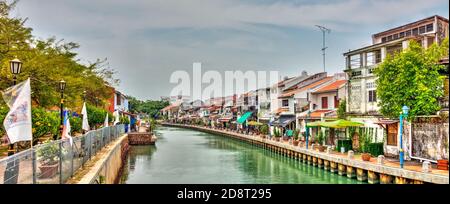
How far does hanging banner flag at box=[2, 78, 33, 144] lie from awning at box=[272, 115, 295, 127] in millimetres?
36802

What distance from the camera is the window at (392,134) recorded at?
23406mm

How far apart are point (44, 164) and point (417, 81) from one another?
59.7 ft

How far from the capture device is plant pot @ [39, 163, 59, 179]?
8.89 m

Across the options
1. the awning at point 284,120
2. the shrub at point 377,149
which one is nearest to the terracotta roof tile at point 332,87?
the awning at point 284,120

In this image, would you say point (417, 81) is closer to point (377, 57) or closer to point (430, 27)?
point (377, 57)

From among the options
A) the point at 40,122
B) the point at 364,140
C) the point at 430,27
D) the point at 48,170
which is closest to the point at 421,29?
the point at 430,27

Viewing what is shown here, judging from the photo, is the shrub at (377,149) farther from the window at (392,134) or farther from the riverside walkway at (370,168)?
the riverside walkway at (370,168)

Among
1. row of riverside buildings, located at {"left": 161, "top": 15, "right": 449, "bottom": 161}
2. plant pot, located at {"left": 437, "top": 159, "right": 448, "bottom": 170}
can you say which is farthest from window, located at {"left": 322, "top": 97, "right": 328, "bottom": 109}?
plant pot, located at {"left": 437, "top": 159, "right": 448, "bottom": 170}

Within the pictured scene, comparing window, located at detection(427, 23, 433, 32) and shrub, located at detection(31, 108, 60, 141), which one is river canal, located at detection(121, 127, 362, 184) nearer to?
shrub, located at detection(31, 108, 60, 141)

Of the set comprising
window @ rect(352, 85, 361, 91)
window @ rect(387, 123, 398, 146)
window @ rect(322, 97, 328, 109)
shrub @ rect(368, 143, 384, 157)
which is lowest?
shrub @ rect(368, 143, 384, 157)

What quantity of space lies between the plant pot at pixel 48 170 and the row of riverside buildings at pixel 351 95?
702 inches

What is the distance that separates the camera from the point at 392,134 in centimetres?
2372

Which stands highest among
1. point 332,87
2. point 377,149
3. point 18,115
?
point 332,87
